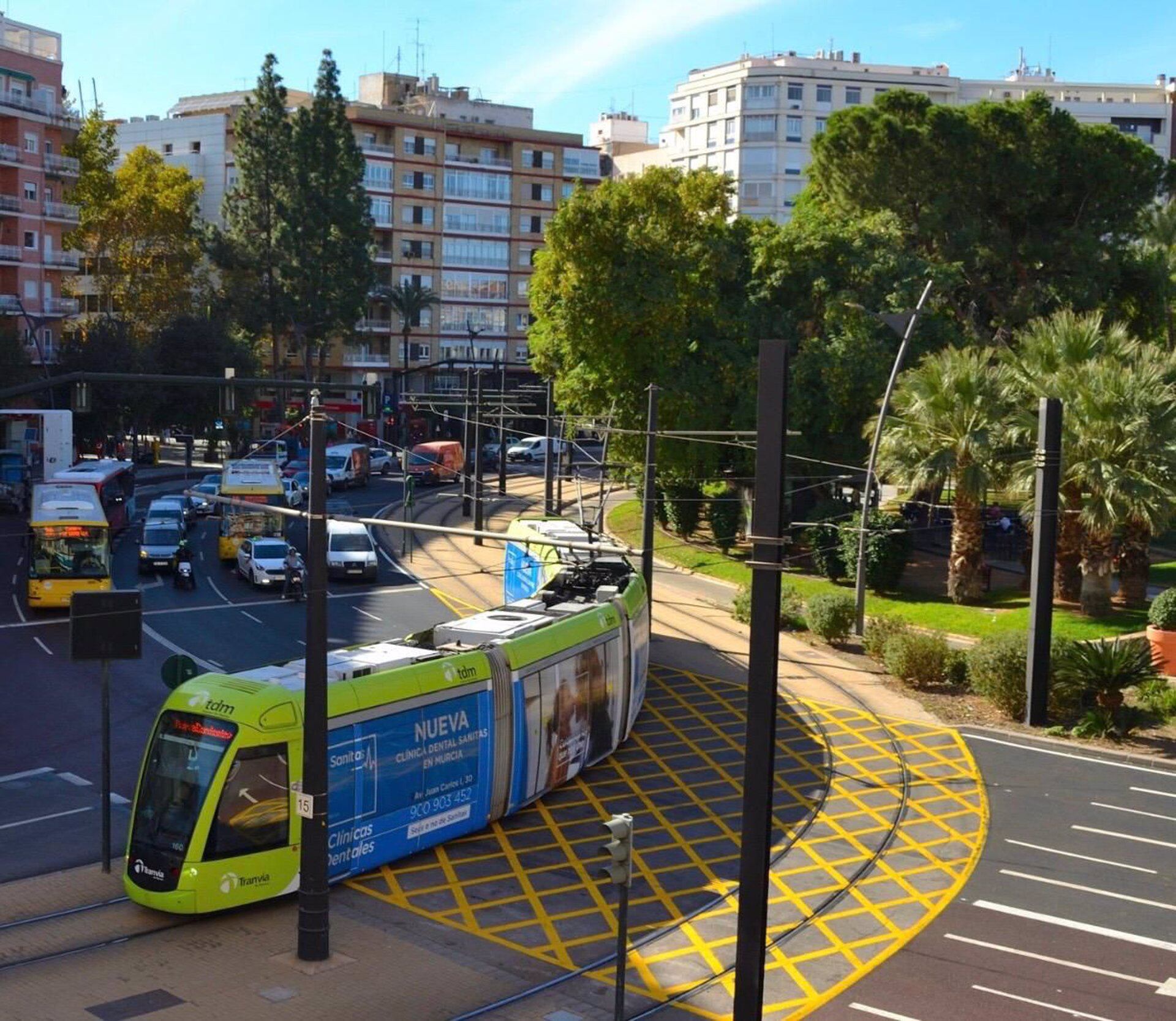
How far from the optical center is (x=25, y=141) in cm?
6762

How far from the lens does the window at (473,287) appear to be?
99.4 meters

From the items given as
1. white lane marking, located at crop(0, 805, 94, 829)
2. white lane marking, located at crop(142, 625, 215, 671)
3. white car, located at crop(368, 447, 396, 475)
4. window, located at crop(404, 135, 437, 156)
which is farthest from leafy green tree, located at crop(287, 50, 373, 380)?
white lane marking, located at crop(0, 805, 94, 829)

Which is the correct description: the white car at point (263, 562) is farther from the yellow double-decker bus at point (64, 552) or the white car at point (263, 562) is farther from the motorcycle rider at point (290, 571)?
the yellow double-decker bus at point (64, 552)

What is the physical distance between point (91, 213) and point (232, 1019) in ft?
244

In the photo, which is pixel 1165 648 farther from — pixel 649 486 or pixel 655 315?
pixel 655 315

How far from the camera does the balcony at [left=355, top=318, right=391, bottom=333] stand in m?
96.2

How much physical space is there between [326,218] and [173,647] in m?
53.2

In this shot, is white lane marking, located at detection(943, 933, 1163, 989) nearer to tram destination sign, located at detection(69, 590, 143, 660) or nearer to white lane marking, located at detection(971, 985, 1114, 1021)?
white lane marking, located at detection(971, 985, 1114, 1021)

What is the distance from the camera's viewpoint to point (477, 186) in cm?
9950

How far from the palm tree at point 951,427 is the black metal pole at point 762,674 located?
2497 centimetres

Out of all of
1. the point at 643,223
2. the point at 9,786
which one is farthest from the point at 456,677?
the point at 643,223

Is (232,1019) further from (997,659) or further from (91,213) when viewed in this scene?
(91,213)

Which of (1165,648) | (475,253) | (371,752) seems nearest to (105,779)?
(371,752)

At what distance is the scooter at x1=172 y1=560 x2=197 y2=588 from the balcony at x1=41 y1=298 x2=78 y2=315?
3512 cm
